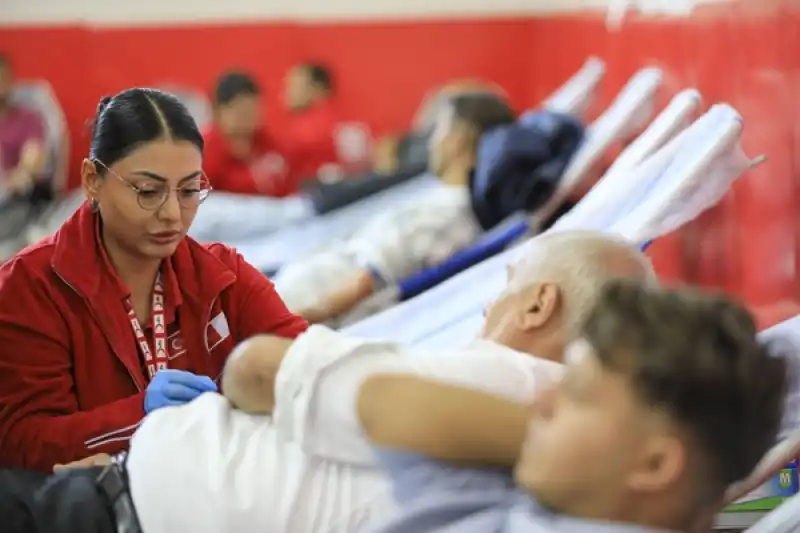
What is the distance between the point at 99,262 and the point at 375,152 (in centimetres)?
393

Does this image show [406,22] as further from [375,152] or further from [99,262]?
[99,262]

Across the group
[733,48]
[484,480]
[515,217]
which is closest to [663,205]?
[733,48]

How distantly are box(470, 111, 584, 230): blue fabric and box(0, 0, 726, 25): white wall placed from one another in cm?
245

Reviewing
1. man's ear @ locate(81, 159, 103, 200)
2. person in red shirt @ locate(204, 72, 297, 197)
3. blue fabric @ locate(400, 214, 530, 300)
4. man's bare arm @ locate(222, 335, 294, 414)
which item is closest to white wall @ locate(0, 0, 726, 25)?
person in red shirt @ locate(204, 72, 297, 197)

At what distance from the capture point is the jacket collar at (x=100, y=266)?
55.3 inches

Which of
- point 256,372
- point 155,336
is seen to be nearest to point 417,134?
point 155,336

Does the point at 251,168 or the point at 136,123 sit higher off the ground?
the point at 136,123

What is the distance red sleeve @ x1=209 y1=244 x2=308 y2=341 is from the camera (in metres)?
1.54

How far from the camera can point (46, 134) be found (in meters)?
4.83

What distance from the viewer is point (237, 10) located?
213 inches

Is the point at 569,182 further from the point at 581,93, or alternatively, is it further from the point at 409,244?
the point at 581,93

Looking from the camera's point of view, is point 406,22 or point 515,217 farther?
point 406,22

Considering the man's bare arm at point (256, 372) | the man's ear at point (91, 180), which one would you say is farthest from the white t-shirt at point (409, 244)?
the man's bare arm at point (256, 372)

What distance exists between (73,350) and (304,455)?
414 millimetres
